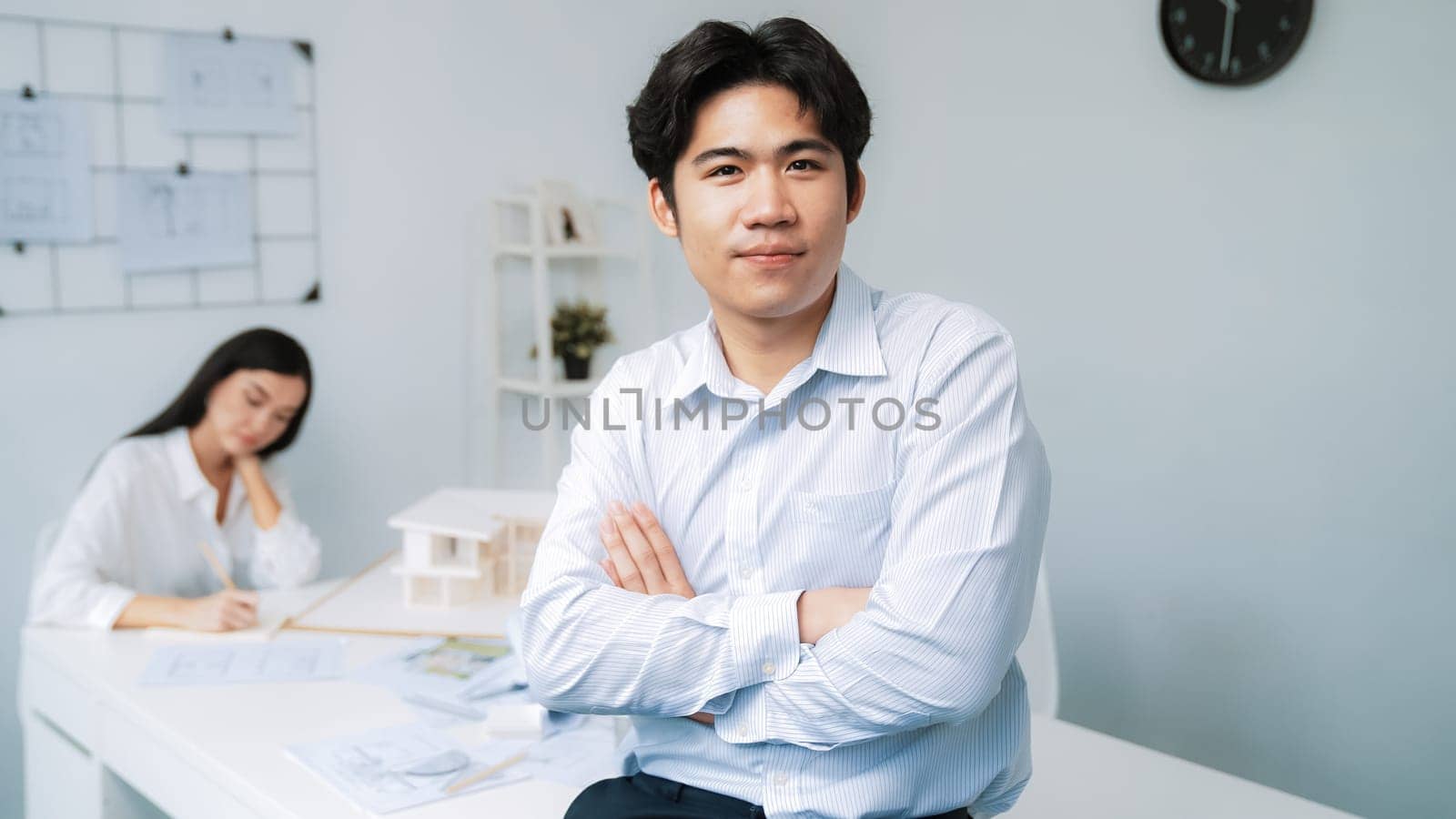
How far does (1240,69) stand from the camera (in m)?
2.52

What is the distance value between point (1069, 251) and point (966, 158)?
0.47 meters

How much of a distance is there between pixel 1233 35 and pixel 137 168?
2.57 metres

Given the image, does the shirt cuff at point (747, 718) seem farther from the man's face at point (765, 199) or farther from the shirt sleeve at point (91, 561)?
the shirt sleeve at point (91, 561)

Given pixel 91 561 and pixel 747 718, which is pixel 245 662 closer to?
pixel 91 561

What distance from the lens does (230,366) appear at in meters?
2.53

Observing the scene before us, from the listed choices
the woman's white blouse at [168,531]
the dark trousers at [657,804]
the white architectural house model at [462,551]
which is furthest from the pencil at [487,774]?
the woman's white blouse at [168,531]

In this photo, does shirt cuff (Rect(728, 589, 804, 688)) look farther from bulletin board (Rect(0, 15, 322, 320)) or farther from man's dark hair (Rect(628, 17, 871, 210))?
bulletin board (Rect(0, 15, 322, 320))

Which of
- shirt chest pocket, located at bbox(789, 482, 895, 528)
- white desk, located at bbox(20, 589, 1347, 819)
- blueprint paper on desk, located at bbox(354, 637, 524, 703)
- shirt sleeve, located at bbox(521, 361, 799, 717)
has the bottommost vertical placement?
white desk, located at bbox(20, 589, 1347, 819)

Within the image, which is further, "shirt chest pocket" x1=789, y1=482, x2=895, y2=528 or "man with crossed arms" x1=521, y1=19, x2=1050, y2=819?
"shirt chest pocket" x1=789, y1=482, x2=895, y2=528

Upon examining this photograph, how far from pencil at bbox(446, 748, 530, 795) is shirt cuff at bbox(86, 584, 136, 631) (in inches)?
37.0

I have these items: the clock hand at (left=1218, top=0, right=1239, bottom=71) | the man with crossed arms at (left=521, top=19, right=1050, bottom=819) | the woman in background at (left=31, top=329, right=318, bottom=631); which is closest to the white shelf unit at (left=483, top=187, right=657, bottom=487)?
the woman in background at (left=31, top=329, right=318, bottom=631)

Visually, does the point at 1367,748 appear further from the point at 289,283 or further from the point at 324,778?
the point at 289,283

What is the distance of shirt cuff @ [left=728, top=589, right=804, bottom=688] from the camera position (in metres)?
1.19

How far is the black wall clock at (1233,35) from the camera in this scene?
2428 millimetres
